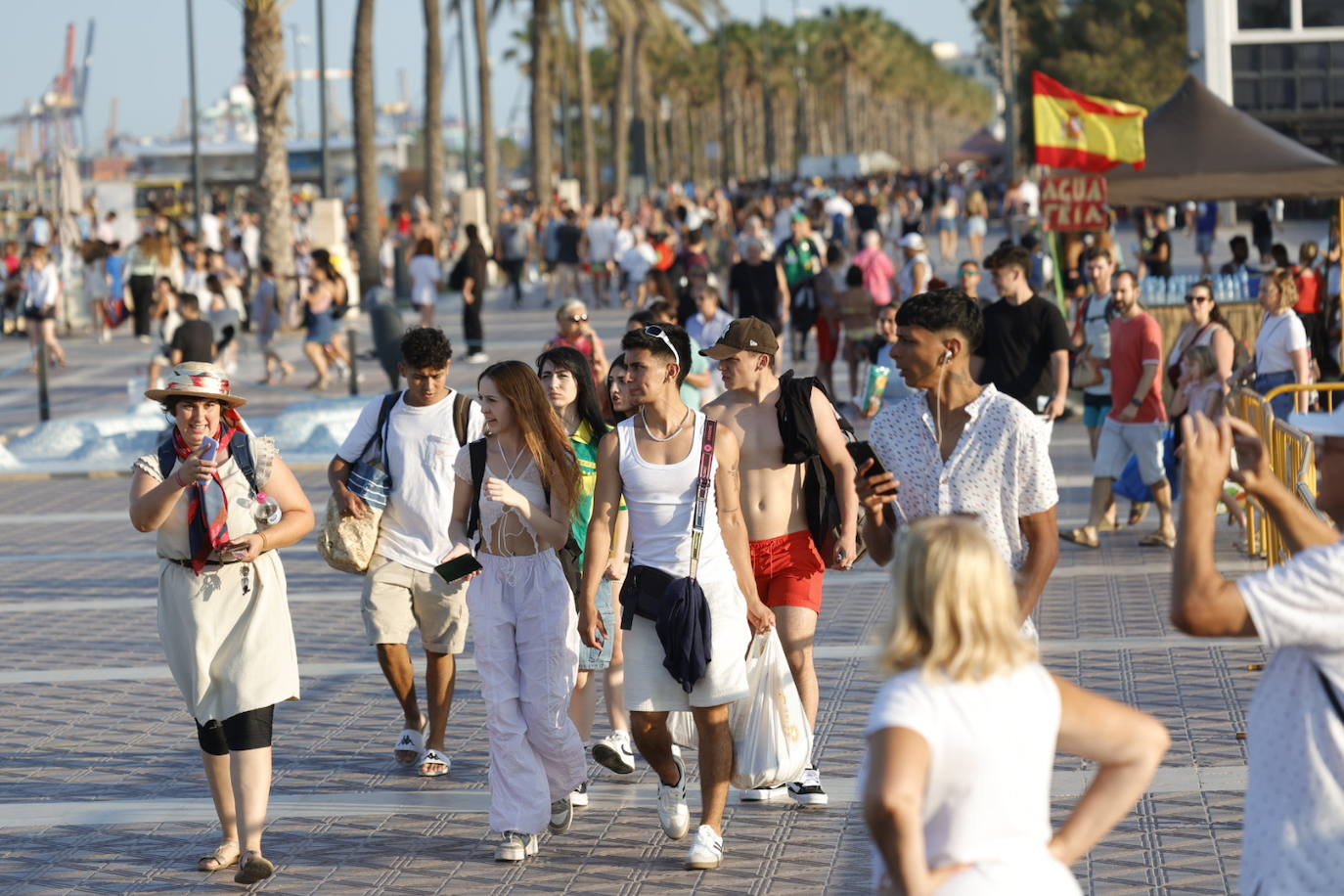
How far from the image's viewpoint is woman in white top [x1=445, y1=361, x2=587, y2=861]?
6406 mm

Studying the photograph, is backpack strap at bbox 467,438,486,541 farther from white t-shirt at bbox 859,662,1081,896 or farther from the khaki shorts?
white t-shirt at bbox 859,662,1081,896

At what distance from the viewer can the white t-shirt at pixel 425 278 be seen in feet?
85.7

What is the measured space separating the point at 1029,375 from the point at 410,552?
466 centimetres

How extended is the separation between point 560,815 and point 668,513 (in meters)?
1.20

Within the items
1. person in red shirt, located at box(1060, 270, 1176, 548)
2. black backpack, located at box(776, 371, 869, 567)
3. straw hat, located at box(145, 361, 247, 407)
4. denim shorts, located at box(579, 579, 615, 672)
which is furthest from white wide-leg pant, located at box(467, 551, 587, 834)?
person in red shirt, located at box(1060, 270, 1176, 548)

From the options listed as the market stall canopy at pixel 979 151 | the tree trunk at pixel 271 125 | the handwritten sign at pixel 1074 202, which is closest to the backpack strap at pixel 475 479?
the handwritten sign at pixel 1074 202

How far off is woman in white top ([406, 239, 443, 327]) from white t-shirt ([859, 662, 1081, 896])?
76.2 ft

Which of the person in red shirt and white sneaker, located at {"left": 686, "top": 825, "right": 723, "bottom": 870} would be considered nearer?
white sneaker, located at {"left": 686, "top": 825, "right": 723, "bottom": 870}

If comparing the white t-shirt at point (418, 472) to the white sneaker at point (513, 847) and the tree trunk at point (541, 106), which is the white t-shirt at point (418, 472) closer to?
the white sneaker at point (513, 847)

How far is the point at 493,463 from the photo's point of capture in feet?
22.0

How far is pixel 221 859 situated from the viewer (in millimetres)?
6379

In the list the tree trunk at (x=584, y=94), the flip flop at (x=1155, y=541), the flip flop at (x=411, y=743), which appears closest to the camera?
the flip flop at (x=411, y=743)

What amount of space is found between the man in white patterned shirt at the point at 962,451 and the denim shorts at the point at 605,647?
5.95ft

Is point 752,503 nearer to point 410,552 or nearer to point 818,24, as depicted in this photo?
point 410,552
